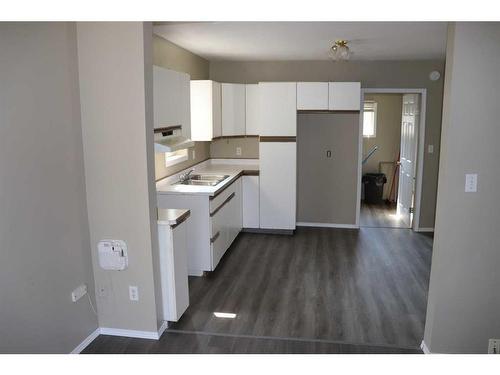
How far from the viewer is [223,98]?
5.40 meters

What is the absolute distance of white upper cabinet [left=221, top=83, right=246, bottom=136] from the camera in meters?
5.44

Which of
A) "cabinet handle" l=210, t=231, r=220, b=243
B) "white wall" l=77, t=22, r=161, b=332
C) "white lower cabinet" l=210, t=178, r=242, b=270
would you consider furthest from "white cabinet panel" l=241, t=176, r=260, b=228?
"white wall" l=77, t=22, r=161, b=332

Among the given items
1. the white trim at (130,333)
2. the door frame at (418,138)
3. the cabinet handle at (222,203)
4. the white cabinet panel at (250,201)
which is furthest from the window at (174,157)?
the door frame at (418,138)

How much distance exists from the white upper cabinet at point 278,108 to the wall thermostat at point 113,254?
2.96 metres

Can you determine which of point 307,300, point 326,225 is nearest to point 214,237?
point 307,300

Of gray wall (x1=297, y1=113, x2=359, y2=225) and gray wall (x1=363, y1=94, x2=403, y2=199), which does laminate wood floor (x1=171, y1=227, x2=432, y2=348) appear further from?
gray wall (x1=363, y1=94, x2=403, y2=199)

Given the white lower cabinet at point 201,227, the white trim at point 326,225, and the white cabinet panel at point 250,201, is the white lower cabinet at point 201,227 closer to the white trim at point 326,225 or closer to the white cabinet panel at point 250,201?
the white cabinet panel at point 250,201

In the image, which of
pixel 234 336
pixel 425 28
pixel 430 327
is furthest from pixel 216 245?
pixel 425 28

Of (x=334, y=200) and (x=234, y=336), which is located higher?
(x=334, y=200)

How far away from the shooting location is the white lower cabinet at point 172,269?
9.92ft

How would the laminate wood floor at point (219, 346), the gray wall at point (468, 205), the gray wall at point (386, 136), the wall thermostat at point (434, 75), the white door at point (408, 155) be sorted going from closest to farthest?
the gray wall at point (468, 205) < the laminate wood floor at point (219, 346) < the wall thermostat at point (434, 75) < the white door at point (408, 155) < the gray wall at point (386, 136)

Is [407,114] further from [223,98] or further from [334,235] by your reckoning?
[223,98]

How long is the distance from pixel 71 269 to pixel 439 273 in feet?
7.64

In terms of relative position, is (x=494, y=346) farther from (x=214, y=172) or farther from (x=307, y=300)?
(x=214, y=172)
